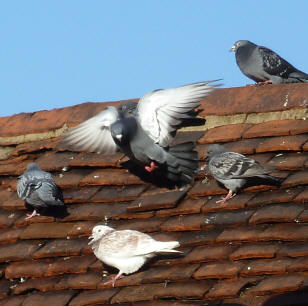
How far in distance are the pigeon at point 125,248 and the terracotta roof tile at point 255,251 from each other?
0.39 m

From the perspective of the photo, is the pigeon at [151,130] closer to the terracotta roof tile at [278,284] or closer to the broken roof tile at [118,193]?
the broken roof tile at [118,193]

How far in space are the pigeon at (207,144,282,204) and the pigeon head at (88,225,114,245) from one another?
682 millimetres

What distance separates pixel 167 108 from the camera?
6883 millimetres

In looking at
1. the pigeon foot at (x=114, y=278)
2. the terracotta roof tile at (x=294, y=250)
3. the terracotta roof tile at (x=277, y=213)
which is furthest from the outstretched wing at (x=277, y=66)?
the terracotta roof tile at (x=294, y=250)

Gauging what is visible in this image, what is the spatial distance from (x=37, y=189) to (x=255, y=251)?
6.61ft

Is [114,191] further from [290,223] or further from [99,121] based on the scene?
[290,223]

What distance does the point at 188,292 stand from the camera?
472 centimetres

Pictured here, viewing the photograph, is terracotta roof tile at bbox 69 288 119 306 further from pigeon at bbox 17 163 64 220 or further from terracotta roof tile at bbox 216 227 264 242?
pigeon at bbox 17 163 64 220

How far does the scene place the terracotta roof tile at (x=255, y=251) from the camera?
A: 4.83 meters

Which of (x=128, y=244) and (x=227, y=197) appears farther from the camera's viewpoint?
(x=227, y=197)

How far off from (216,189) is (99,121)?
1.52 metres

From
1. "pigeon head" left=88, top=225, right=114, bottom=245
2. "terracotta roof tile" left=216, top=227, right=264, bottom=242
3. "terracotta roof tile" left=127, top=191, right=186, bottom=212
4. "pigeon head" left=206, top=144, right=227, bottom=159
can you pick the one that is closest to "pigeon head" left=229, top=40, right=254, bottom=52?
"pigeon head" left=206, top=144, right=227, bottom=159

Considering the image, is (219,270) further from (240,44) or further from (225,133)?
(240,44)

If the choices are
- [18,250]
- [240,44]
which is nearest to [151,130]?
[18,250]
